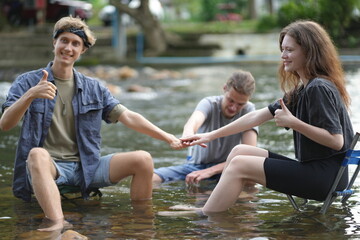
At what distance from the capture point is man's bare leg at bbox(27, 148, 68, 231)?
4.94 metres

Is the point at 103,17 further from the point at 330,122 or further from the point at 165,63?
the point at 330,122

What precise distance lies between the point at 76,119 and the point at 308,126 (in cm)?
179

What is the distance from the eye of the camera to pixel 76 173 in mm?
5457

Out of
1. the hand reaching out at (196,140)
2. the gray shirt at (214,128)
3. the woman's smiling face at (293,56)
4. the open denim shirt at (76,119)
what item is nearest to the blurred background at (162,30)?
the gray shirt at (214,128)

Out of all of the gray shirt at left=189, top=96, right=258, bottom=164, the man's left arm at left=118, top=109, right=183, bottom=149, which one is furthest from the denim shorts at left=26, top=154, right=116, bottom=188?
the gray shirt at left=189, top=96, right=258, bottom=164

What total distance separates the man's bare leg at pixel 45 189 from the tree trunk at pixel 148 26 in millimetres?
20321

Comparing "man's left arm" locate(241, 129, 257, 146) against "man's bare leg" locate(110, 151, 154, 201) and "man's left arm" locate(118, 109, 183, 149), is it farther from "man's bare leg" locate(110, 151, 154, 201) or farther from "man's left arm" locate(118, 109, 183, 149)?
"man's bare leg" locate(110, 151, 154, 201)

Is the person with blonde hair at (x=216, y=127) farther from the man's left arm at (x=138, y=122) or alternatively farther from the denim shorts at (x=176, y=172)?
the man's left arm at (x=138, y=122)

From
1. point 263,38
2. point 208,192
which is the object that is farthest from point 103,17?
point 208,192

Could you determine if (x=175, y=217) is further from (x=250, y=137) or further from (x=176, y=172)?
(x=176, y=172)

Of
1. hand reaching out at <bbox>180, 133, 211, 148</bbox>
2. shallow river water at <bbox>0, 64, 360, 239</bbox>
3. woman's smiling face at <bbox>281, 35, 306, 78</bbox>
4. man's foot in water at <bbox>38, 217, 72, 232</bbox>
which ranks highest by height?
woman's smiling face at <bbox>281, 35, 306, 78</bbox>

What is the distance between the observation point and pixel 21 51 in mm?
25797

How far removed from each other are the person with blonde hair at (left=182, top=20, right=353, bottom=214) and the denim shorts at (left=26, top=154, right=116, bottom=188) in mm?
969

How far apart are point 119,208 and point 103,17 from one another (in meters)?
26.3
